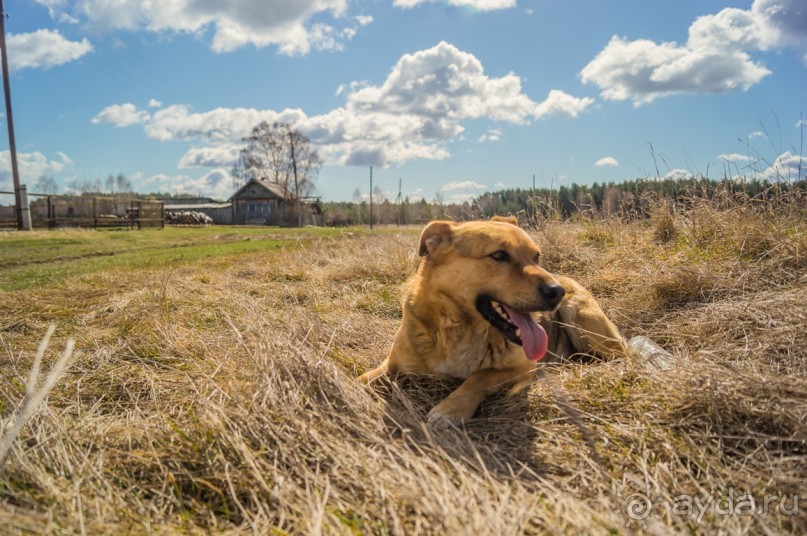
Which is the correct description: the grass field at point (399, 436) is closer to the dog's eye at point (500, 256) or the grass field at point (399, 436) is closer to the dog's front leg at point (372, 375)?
the dog's front leg at point (372, 375)

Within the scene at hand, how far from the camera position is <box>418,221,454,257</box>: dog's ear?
11.0 feet

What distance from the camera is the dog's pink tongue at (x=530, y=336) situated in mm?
2798

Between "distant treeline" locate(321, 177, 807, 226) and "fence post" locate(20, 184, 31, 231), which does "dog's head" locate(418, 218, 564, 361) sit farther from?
"fence post" locate(20, 184, 31, 231)

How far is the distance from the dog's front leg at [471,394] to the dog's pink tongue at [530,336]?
0.78 ft

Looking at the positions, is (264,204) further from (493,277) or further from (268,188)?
(493,277)

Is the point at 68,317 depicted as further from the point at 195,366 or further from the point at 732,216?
the point at 732,216

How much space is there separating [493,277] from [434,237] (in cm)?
62

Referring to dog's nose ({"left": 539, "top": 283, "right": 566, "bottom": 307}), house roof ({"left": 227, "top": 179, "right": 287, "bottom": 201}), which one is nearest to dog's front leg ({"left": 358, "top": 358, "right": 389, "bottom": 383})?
dog's nose ({"left": 539, "top": 283, "right": 566, "bottom": 307})

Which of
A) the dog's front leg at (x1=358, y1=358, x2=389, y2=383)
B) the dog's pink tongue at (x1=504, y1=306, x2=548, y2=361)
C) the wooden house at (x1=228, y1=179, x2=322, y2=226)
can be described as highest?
the wooden house at (x1=228, y1=179, x2=322, y2=226)

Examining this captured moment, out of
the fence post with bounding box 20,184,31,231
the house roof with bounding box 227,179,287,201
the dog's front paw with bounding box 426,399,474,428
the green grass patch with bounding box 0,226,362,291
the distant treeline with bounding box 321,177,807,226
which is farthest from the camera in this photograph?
the house roof with bounding box 227,179,287,201

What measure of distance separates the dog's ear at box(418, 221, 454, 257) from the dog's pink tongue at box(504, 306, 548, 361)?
747mm

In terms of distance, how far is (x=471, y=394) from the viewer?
2.74m

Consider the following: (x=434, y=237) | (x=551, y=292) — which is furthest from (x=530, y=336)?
(x=434, y=237)

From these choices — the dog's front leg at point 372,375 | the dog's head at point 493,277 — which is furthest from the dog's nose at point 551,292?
the dog's front leg at point 372,375
